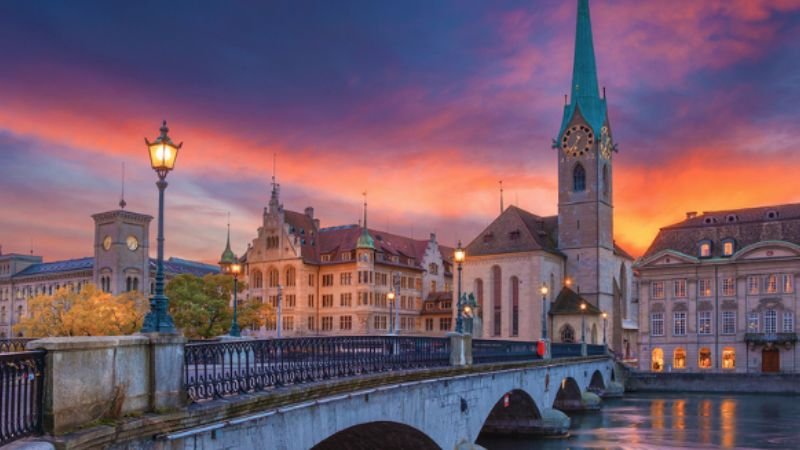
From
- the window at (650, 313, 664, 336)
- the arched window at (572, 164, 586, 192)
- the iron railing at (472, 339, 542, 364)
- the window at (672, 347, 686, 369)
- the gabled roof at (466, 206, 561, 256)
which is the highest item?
the arched window at (572, 164, 586, 192)

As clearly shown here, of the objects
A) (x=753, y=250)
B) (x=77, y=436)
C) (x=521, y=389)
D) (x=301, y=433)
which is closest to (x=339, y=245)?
(x=753, y=250)

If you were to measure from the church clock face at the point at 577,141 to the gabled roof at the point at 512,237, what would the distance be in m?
9.07

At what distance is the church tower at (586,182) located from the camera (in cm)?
9144

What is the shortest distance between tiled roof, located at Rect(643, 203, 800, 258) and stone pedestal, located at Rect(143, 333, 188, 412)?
249ft

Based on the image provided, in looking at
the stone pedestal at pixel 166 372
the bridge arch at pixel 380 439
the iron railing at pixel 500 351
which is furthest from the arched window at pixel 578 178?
the stone pedestal at pixel 166 372

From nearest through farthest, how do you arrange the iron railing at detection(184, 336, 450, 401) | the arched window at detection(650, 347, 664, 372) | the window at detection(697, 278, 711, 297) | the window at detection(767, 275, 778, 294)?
the iron railing at detection(184, 336, 450, 401) < the window at detection(767, 275, 778, 294) < the window at detection(697, 278, 711, 297) < the arched window at detection(650, 347, 664, 372)

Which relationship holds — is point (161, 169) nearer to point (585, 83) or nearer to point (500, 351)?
point (500, 351)

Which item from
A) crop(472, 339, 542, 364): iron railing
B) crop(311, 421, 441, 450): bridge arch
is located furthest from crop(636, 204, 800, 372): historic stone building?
crop(311, 421, 441, 450): bridge arch

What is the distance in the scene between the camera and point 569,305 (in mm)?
87500

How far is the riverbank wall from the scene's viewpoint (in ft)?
233

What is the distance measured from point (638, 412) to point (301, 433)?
4587 cm

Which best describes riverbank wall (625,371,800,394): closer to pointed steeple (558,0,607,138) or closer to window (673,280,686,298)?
window (673,280,686,298)

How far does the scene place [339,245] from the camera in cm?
10300

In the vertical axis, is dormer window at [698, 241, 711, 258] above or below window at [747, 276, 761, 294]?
above
